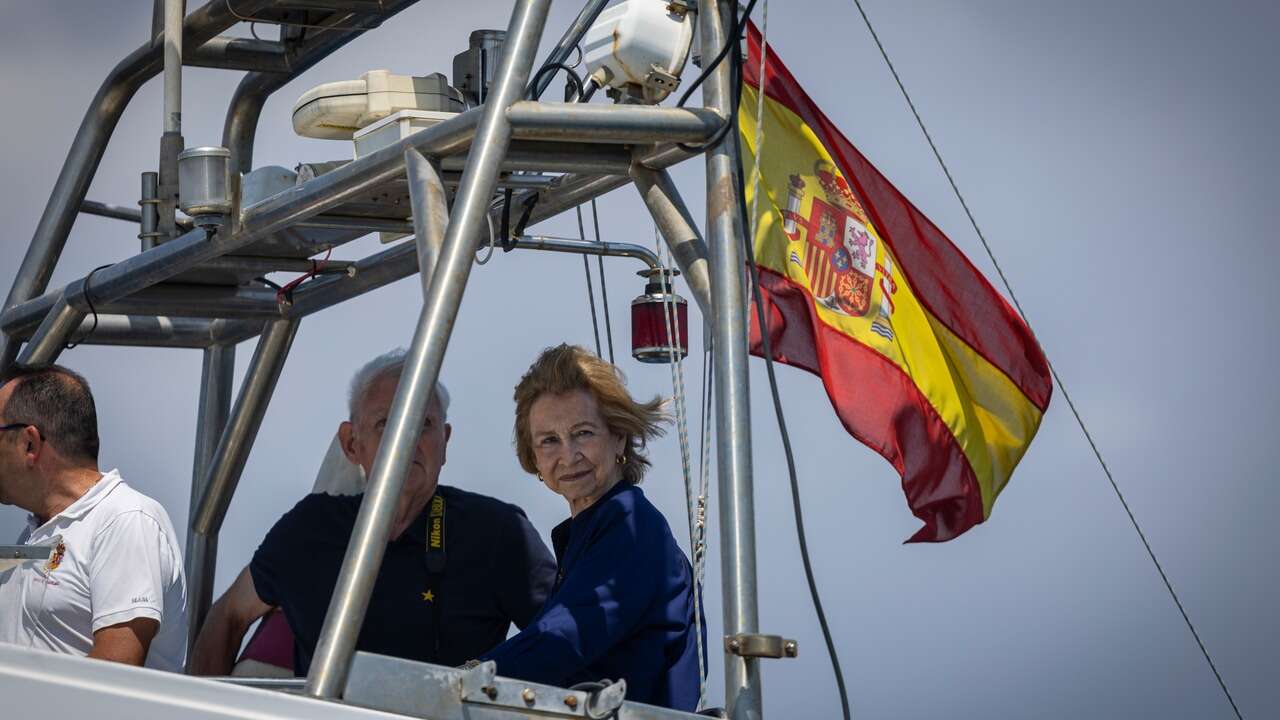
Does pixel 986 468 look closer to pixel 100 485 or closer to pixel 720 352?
pixel 720 352

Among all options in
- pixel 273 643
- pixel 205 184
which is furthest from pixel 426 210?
pixel 273 643

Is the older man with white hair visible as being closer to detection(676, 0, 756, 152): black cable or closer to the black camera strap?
the black camera strap

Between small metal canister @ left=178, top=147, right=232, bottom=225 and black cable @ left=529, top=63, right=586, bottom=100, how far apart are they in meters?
0.90

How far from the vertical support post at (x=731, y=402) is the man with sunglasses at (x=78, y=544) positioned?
1749 mm

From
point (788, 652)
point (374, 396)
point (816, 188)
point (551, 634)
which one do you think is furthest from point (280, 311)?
point (788, 652)

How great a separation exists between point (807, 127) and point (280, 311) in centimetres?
215

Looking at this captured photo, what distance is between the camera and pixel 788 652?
11.2 ft

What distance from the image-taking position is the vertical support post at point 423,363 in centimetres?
316

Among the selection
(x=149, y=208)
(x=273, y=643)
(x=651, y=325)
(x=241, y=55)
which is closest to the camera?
(x=273, y=643)

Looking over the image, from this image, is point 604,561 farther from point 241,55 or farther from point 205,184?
point 241,55

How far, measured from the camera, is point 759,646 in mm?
3389

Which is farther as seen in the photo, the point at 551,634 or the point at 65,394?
the point at 65,394

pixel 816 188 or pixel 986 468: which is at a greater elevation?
pixel 816 188

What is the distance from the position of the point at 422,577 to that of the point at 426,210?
135 cm
